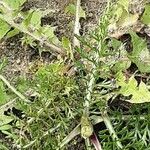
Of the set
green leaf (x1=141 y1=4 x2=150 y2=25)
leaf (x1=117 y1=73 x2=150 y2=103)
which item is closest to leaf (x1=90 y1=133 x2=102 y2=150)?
leaf (x1=117 y1=73 x2=150 y2=103)

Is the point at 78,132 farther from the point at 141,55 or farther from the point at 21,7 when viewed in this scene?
the point at 21,7

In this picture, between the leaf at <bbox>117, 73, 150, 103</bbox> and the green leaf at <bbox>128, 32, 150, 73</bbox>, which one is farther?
the green leaf at <bbox>128, 32, 150, 73</bbox>

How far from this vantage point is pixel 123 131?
230cm

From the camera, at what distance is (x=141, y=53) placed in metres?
2.52

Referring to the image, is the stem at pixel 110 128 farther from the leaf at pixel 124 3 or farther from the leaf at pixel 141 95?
the leaf at pixel 124 3

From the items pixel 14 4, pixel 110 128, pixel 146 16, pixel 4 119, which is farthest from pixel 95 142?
pixel 14 4

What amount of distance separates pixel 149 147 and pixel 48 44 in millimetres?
707

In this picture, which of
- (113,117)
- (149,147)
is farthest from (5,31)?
(149,147)

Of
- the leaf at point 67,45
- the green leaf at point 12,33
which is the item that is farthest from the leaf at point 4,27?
the leaf at point 67,45

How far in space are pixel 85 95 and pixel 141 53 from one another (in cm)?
35

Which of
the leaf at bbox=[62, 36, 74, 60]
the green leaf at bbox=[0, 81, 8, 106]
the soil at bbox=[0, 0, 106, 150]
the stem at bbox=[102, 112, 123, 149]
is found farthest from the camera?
the soil at bbox=[0, 0, 106, 150]

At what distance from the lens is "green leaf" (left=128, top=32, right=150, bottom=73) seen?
8.14 feet

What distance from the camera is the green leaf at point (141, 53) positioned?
8.14 feet

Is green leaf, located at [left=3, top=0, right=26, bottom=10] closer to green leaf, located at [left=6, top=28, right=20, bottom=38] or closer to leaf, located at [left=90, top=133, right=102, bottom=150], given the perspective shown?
green leaf, located at [left=6, top=28, right=20, bottom=38]
